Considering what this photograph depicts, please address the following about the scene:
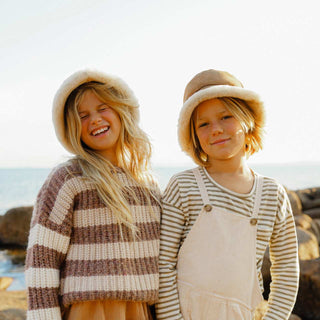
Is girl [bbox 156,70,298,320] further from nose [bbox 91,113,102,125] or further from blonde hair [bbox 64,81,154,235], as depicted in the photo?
nose [bbox 91,113,102,125]

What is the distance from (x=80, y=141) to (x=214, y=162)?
77 cm

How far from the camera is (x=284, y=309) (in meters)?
1.99

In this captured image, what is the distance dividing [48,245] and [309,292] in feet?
10.0

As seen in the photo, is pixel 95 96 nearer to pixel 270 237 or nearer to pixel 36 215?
pixel 36 215

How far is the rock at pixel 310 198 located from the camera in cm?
868

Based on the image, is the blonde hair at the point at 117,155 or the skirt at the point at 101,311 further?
the blonde hair at the point at 117,155

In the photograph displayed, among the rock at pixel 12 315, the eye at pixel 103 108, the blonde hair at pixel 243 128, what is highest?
the eye at pixel 103 108

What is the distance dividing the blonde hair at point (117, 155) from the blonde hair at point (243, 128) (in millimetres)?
312

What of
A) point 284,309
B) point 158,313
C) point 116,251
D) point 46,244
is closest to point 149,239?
point 116,251

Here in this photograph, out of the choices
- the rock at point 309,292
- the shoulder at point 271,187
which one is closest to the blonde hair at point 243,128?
the shoulder at point 271,187

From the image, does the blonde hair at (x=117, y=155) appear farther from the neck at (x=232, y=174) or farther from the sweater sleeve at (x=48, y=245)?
the neck at (x=232, y=174)

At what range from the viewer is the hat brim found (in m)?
1.93

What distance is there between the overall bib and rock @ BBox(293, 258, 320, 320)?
6.97 feet

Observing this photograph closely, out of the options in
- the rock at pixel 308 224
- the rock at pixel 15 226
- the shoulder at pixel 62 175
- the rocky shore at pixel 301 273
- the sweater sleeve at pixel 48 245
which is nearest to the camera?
the sweater sleeve at pixel 48 245
